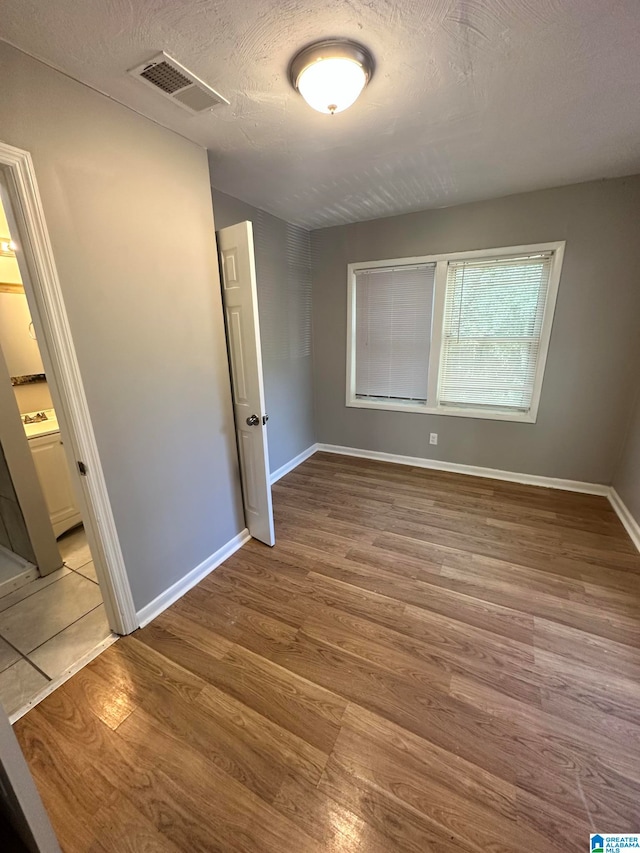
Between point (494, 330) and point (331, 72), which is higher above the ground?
point (331, 72)

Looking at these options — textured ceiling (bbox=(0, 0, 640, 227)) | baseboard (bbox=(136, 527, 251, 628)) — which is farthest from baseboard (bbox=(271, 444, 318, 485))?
textured ceiling (bbox=(0, 0, 640, 227))

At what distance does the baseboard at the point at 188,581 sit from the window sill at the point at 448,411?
2003 mm

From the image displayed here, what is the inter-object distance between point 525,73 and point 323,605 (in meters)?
2.70

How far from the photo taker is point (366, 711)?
4.53 feet

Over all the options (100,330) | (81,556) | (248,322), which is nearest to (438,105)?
(248,322)

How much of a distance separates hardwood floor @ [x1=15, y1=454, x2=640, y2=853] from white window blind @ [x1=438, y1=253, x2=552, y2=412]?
147cm

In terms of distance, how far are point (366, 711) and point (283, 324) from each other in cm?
302

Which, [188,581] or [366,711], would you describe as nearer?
[366,711]

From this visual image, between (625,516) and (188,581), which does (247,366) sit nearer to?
(188,581)

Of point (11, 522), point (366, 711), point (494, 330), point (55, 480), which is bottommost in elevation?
point (366, 711)

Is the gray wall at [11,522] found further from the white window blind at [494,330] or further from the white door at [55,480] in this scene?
the white window blind at [494,330]

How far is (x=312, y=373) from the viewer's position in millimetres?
3992

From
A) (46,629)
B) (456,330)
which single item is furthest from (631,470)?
(46,629)

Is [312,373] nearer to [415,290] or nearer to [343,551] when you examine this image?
[415,290]
